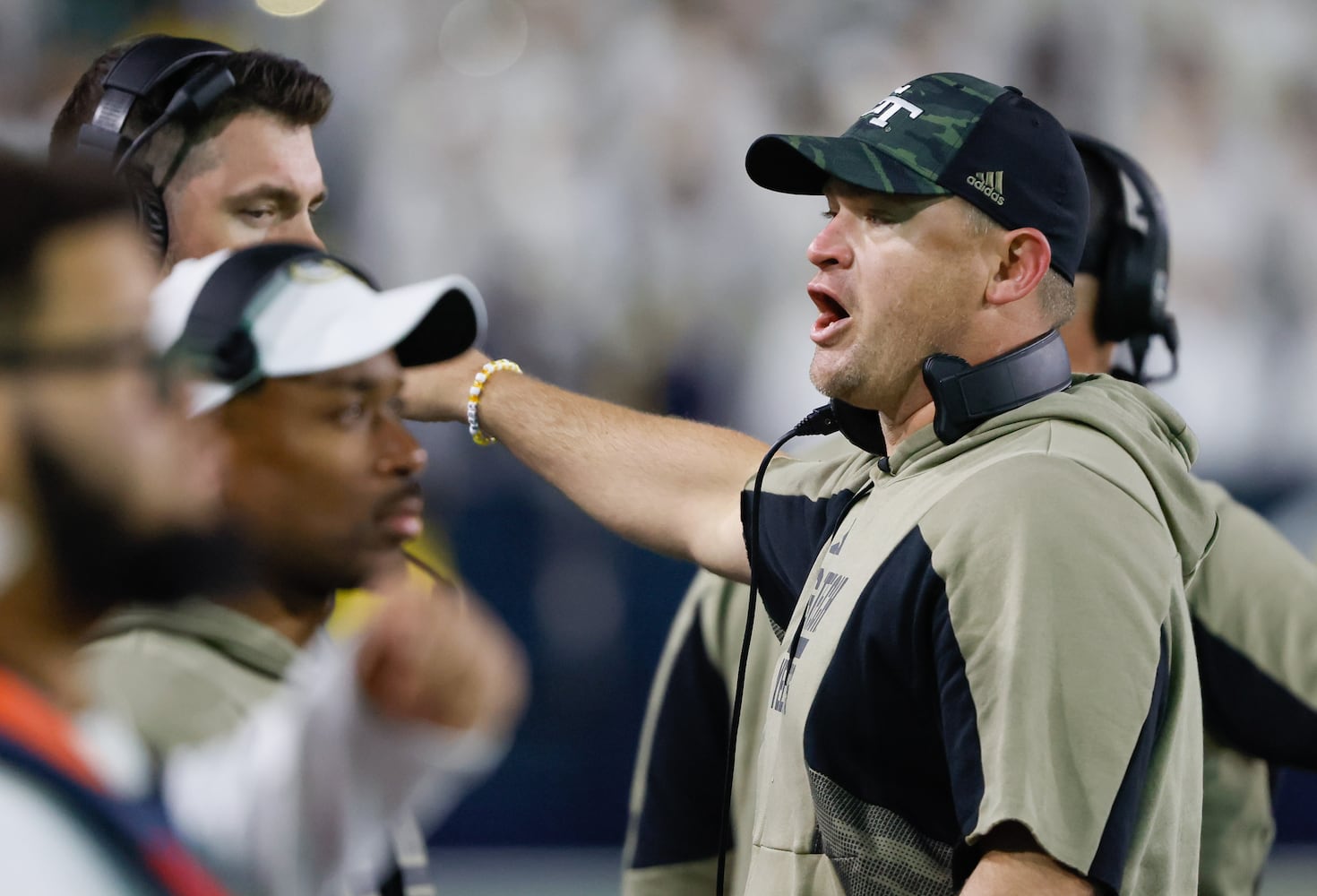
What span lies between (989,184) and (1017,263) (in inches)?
4.4

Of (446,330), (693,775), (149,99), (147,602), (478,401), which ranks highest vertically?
(149,99)

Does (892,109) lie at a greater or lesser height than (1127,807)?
greater

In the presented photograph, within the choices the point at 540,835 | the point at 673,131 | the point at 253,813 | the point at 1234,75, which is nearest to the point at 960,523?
the point at 253,813

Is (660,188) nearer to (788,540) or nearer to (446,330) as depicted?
(788,540)

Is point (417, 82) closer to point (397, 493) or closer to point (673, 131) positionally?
point (673, 131)

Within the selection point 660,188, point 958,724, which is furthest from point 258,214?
point 660,188

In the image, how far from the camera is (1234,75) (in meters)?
5.46

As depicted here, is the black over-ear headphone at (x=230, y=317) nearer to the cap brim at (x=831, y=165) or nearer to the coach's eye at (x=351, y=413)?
the coach's eye at (x=351, y=413)

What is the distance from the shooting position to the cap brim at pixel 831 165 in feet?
6.60

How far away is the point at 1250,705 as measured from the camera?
8.40 feet

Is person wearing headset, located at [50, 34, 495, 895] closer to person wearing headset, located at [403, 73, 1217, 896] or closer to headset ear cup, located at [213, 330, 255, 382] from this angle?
headset ear cup, located at [213, 330, 255, 382]

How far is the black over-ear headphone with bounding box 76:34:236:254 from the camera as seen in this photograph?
6.54 ft

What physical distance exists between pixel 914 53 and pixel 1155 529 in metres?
4.01

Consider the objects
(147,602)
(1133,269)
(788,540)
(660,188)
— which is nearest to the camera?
(147,602)
